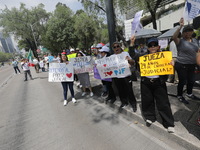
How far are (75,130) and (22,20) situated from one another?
34.2 meters

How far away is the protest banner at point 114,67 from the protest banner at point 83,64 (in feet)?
2.44

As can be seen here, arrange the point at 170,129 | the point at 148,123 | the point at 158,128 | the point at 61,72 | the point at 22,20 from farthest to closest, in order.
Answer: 1. the point at 22,20
2. the point at 61,72
3. the point at 148,123
4. the point at 158,128
5. the point at 170,129

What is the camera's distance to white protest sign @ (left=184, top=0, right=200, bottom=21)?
269 cm

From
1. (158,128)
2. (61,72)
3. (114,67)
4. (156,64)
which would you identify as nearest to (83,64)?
(61,72)

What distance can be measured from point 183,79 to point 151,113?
1396mm

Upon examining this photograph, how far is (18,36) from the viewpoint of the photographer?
3106 cm

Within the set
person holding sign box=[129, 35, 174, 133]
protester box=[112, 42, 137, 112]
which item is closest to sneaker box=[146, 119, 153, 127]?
person holding sign box=[129, 35, 174, 133]

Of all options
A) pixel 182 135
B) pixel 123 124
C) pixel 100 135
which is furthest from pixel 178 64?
pixel 100 135

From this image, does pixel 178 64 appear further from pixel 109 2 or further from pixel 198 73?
pixel 109 2

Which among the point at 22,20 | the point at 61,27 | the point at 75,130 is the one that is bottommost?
the point at 75,130

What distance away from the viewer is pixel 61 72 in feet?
14.4

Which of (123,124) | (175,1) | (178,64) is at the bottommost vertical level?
(123,124)

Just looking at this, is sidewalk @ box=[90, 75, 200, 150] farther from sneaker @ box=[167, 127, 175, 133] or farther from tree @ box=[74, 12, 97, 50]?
tree @ box=[74, 12, 97, 50]

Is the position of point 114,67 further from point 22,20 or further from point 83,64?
point 22,20
